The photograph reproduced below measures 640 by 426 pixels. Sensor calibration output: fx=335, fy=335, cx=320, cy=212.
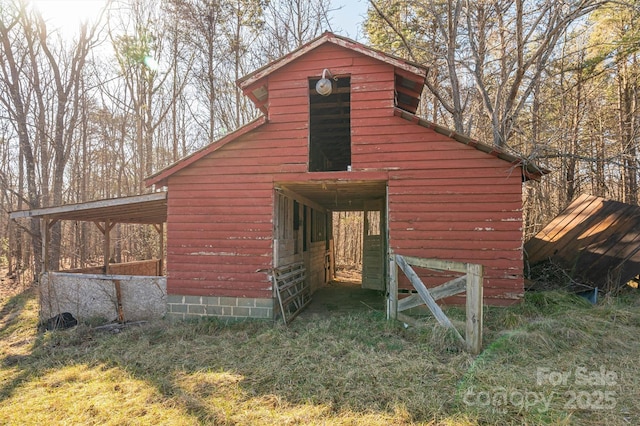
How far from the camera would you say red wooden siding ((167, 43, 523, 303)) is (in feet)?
21.2

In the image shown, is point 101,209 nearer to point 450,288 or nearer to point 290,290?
point 290,290

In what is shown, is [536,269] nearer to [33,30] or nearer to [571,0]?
[571,0]

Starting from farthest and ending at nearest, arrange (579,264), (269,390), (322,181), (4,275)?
(4,275)
(579,264)
(322,181)
(269,390)

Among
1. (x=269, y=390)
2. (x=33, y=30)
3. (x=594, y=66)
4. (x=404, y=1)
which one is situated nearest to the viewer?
(x=269, y=390)

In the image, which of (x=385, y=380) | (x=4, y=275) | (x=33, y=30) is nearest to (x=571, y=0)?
(x=385, y=380)

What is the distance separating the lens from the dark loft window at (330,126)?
796 cm

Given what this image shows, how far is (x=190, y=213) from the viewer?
24.5 ft

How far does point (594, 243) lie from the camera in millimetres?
7992

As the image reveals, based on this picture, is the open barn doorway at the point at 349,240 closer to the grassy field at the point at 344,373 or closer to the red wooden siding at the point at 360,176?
the red wooden siding at the point at 360,176

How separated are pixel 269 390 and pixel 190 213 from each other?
459 centimetres

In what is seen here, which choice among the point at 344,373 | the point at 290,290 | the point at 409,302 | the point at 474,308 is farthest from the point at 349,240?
the point at 344,373

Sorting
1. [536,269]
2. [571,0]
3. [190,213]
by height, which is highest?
[571,0]

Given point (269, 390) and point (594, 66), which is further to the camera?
point (594, 66)

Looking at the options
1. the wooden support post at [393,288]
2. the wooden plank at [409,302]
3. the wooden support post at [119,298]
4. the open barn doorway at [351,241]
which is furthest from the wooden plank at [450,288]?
the open barn doorway at [351,241]
